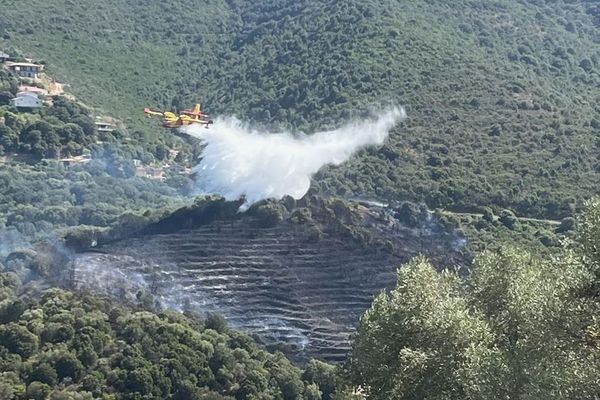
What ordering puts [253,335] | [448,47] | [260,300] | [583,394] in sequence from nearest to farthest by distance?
[583,394], [253,335], [260,300], [448,47]

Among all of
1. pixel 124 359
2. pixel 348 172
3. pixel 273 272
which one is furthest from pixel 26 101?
pixel 124 359

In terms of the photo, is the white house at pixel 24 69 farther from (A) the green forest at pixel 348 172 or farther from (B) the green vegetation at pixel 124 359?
(B) the green vegetation at pixel 124 359

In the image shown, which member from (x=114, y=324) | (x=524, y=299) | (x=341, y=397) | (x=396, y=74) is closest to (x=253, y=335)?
(x=114, y=324)

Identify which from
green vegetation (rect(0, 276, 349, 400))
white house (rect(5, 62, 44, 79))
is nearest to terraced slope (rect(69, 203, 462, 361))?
green vegetation (rect(0, 276, 349, 400))

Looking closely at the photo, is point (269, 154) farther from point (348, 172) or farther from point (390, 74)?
point (390, 74)

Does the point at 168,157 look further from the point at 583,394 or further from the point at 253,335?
the point at 583,394
